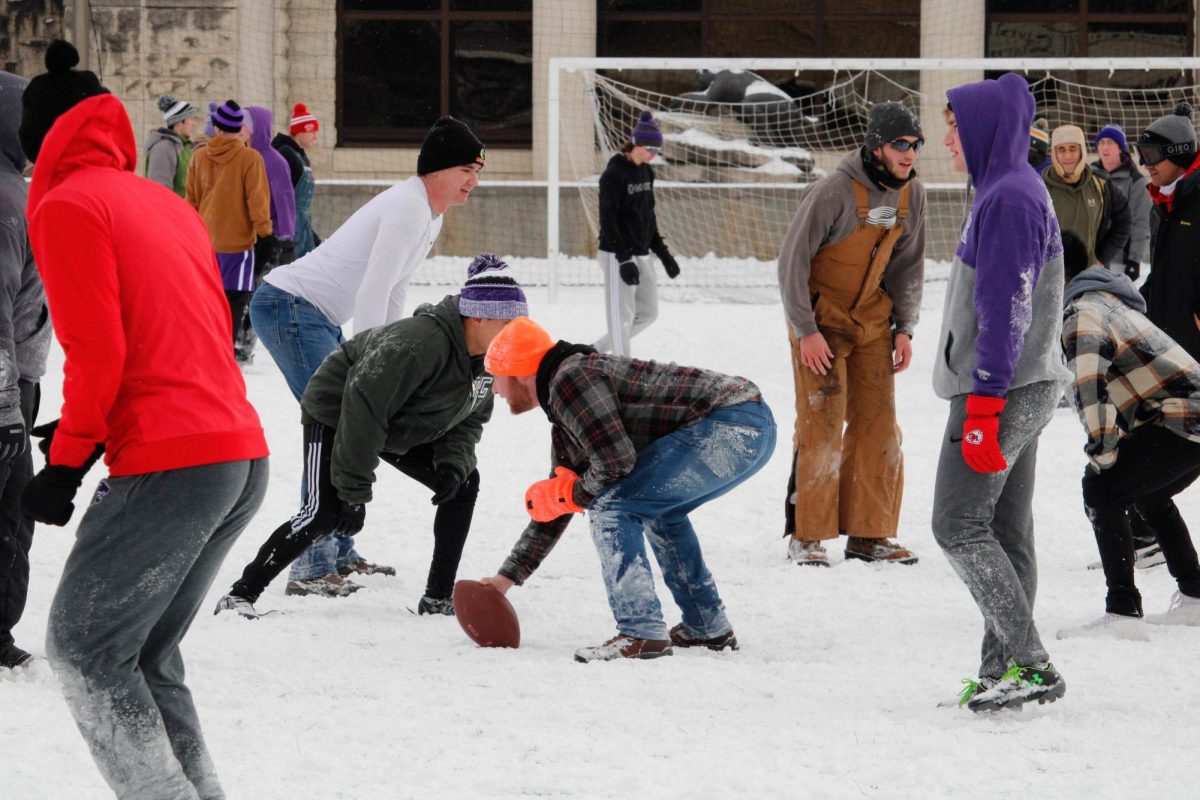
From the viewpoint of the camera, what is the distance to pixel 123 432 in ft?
9.08

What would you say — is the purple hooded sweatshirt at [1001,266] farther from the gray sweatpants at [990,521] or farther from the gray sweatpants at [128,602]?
the gray sweatpants at [128,602]

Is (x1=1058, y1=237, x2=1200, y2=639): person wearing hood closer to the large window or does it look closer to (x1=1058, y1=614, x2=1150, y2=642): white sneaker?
(x1=1058, y1=614, x2=1150, y2=642): white sneaker

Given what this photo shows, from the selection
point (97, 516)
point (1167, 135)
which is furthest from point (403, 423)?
point (1167, 135)

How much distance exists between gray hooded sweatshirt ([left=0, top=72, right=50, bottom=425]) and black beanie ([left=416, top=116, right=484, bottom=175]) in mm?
1445

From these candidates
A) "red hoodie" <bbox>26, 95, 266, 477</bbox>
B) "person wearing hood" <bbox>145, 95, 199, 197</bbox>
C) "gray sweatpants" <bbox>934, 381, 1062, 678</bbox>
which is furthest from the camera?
"person wearing hood" <bbox>145, 95, 199, 197</bbox>

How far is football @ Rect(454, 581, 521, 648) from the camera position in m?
4.58

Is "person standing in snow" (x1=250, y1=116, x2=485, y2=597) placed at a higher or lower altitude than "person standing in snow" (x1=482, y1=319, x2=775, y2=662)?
higher

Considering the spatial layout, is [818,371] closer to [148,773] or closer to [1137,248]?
[148,773]

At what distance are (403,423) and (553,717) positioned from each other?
1244mm


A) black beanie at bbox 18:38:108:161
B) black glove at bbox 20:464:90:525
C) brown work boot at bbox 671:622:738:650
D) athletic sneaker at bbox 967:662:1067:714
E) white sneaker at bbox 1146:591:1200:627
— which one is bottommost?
brown work boot at bbox 671:622:738:650

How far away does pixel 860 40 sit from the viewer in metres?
18.1

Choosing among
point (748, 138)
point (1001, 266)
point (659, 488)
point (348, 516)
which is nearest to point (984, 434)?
point (1001, 266)

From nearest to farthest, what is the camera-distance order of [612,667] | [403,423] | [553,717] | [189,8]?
[553,717], [612,667], [403,423], [189,8]

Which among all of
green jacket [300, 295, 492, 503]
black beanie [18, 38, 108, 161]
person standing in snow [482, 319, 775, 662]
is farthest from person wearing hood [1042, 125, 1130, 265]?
black beanie [18, 38, 108, 161]
